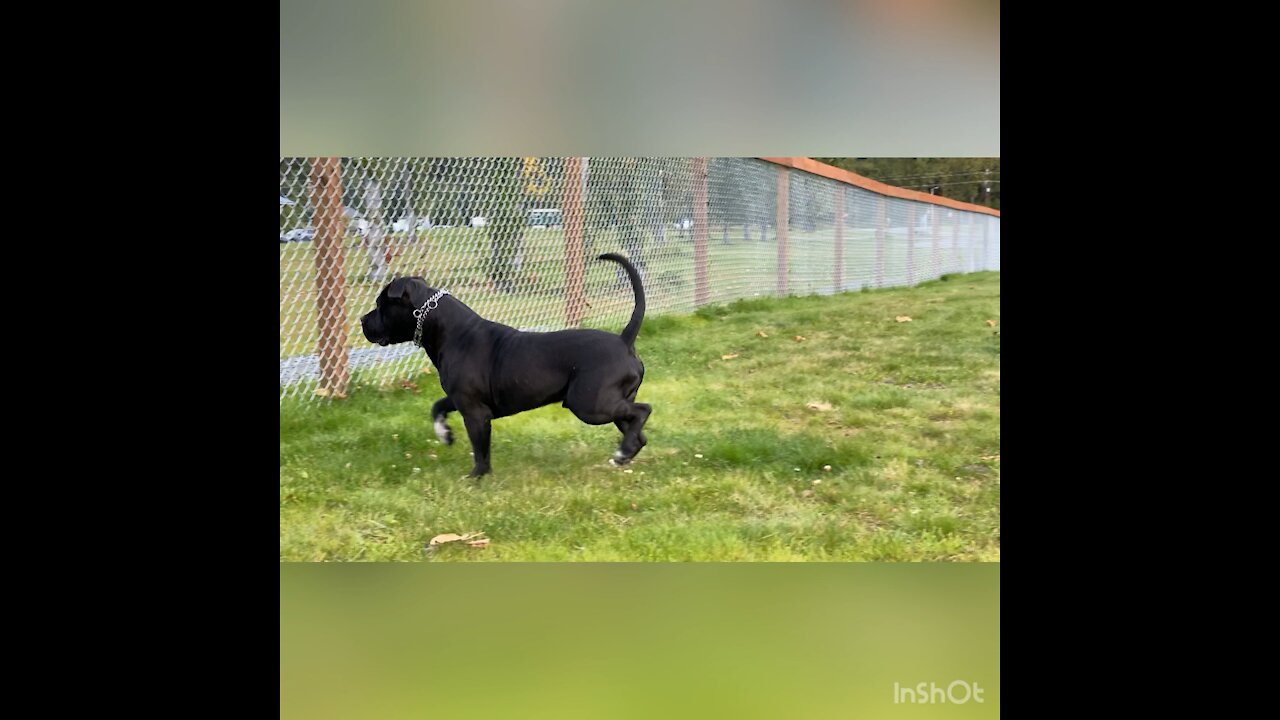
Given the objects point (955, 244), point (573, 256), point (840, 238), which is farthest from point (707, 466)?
point (955, 244)

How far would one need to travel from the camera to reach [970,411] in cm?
505

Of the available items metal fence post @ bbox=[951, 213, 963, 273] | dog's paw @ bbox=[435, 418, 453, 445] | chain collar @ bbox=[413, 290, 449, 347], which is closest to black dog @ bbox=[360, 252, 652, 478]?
chain collar @ bbox=[413, 290, 449, 347]

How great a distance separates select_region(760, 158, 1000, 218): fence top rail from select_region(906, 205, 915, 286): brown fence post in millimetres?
397

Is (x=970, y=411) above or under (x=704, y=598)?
above

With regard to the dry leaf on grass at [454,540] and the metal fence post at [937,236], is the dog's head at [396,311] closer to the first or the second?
the dry leaf on grass at [454,540]

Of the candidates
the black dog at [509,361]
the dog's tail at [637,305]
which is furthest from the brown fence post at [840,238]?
the black dog at [509,361]

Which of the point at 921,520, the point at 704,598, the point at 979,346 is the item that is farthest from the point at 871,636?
the point at 979,346

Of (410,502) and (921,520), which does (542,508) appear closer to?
(410,502)

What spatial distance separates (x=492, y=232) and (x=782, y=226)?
1.79 m

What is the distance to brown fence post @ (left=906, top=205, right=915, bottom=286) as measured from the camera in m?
5.70

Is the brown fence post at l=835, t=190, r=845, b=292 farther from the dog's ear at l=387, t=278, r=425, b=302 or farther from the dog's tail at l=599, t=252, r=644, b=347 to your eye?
the dog's ear at l=387, t=278, r=425, b=302

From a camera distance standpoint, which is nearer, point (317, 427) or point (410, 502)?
point (410, 502)

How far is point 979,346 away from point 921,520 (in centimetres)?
234
